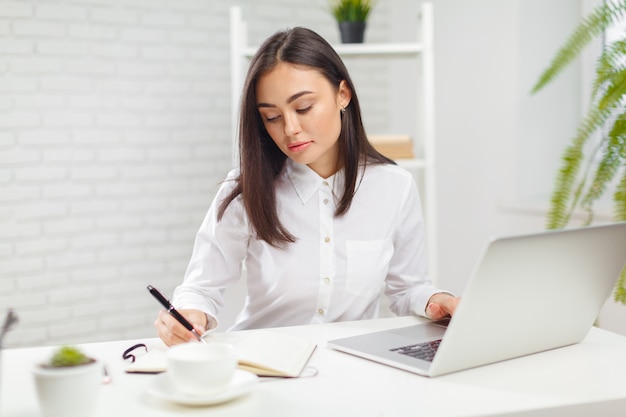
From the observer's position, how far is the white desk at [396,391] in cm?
107

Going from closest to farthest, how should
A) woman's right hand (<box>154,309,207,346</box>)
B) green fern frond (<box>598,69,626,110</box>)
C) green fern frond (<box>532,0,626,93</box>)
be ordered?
woman's right hand (<box>154,309,207,346</box>), green fern frond (<box>598,69,626,110</box>), green fern frond (<box>532,0,626,93</box>)

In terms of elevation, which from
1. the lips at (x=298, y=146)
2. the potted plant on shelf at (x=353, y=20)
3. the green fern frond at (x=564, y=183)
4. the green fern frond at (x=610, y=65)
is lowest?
the green fern frond at (x=564, y=183)

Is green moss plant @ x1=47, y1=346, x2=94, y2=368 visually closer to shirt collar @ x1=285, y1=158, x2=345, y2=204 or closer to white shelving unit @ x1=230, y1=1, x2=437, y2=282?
shirt collar @ x1=285, y1=158, x2=345, y2=204

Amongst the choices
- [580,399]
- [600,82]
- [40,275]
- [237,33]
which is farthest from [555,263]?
[40,275]

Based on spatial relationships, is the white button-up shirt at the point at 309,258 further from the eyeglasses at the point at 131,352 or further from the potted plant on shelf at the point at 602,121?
the potted plant on shelf at the point at 602,121

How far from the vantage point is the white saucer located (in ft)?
3.46

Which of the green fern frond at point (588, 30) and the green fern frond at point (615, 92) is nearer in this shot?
the green fern frond at point (615, 92)

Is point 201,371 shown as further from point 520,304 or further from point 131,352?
point 520,304

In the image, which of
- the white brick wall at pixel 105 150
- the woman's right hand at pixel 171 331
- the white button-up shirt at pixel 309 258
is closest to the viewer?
the woman's right hand at pixel 171 331

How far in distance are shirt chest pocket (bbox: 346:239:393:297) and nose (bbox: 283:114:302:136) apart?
32cm

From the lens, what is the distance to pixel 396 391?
1140mm

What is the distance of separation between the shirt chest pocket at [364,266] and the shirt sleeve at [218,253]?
0.26 m

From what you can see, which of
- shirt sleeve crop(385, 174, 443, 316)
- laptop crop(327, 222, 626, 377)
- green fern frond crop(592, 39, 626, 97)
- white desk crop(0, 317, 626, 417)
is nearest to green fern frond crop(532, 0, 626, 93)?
green fern frond crop(592, 39, 626, 97)

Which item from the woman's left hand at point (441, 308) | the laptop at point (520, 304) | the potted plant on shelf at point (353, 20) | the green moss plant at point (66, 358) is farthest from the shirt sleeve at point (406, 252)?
the potted plant on shelf at point (353, 20)
